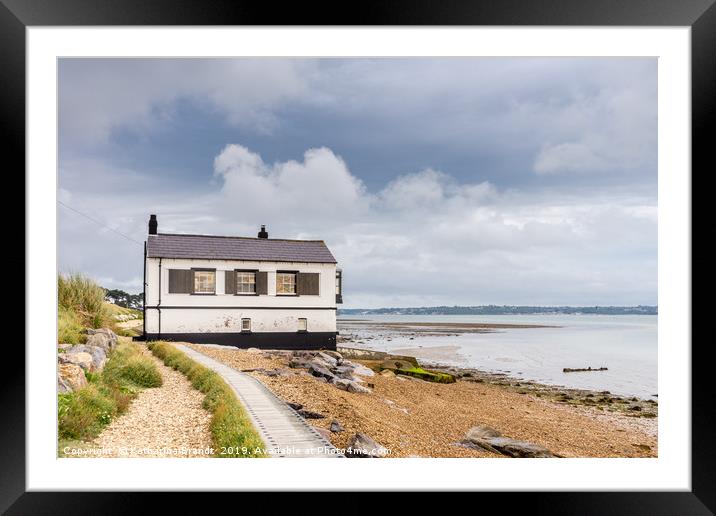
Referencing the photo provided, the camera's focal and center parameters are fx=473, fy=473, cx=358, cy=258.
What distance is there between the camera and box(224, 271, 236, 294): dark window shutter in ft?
20.6

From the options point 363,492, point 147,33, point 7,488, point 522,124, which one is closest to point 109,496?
point 7,488

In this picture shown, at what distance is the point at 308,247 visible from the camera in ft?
21.2

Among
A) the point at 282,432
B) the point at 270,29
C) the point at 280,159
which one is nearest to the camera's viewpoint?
the point at 270,29

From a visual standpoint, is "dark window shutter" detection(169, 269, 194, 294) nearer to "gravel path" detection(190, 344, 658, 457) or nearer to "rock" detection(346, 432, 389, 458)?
"gravel path" detection(190, 344, 658, 457)

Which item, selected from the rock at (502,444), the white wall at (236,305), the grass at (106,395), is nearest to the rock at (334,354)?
the white wall at (236,305)

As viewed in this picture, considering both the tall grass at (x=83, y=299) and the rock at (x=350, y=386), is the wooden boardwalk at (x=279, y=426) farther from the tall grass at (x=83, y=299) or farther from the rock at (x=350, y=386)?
the tall grass at (x=83, y=299)

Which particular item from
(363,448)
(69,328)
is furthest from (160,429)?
(69,328)

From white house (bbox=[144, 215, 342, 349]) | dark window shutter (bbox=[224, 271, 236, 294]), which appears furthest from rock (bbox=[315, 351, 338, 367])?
dark window shutter (bbox=[224, 271, 236, 294])

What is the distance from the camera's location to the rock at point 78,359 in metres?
3.60

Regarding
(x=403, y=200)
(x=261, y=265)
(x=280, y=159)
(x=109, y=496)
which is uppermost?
(x=280, y=159)

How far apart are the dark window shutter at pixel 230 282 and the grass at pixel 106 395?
157 cm

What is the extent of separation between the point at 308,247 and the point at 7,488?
4.50 m

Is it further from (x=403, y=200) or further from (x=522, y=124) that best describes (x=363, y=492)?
(x=522, y=124)

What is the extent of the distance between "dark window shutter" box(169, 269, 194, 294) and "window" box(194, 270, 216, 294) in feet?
0.19
